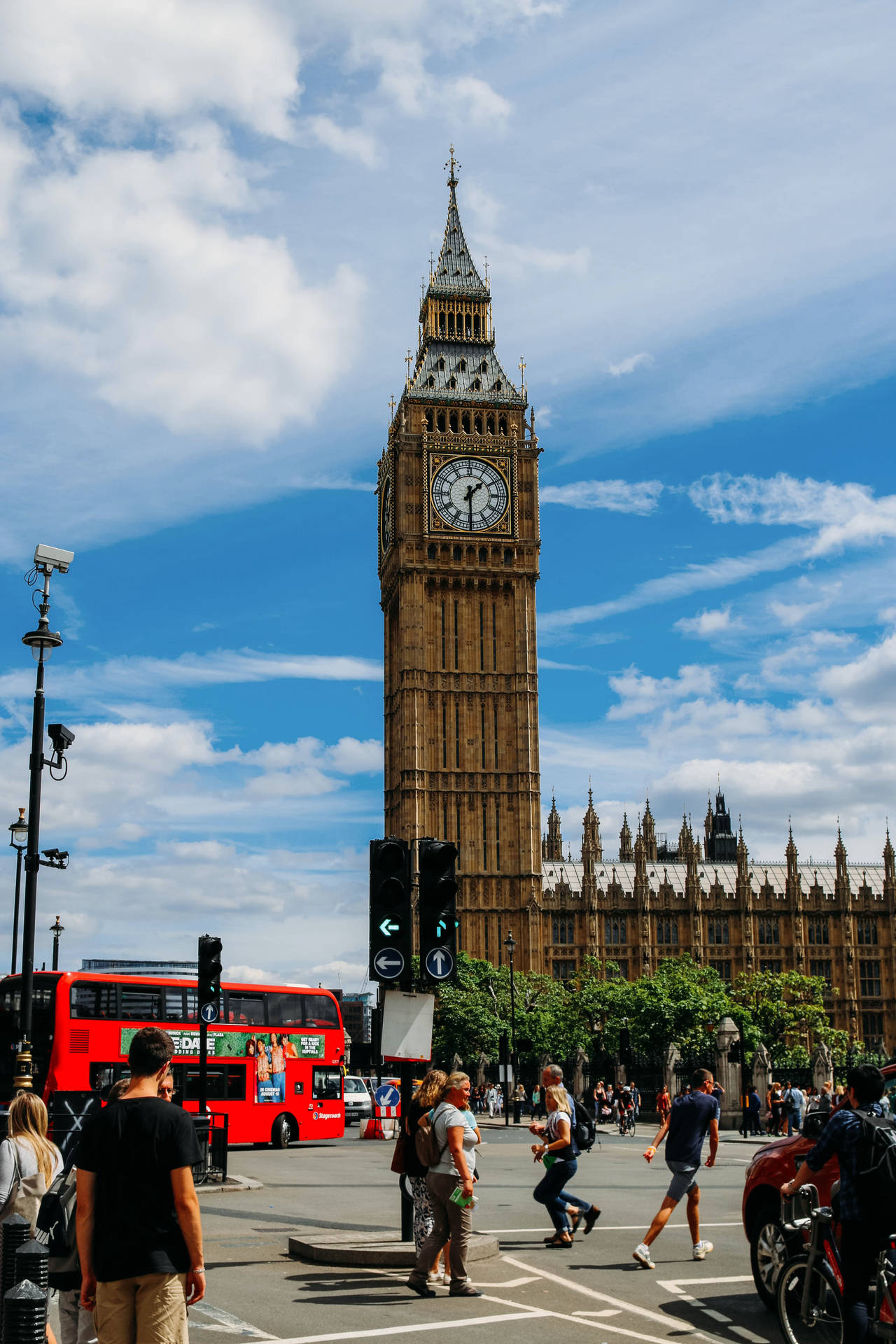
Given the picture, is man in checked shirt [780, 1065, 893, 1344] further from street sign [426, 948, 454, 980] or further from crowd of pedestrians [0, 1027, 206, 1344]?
street sign [426, 948, 454, 980]

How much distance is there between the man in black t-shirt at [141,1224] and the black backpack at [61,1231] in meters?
1.07

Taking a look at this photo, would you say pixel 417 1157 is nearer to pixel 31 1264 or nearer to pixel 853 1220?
pixel 853 1220

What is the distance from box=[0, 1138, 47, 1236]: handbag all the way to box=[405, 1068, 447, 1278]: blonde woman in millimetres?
3748

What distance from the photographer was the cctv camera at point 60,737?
68.5 feet

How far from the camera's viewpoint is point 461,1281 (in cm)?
1066

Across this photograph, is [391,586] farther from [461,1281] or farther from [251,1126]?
[461,1281]

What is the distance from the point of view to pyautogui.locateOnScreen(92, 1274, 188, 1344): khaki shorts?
19.1 feet

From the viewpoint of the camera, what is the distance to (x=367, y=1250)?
12.0 m

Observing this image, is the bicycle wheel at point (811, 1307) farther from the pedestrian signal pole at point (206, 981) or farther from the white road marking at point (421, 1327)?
the pedestrian signal pole at point (206, 981)

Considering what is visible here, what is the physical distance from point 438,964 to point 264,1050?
66.7ft

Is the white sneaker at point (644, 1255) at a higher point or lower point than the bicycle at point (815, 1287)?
lower

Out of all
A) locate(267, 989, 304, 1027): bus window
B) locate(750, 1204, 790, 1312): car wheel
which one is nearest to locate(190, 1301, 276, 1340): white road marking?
locate(750, 1204, 790, 1312): car wheel

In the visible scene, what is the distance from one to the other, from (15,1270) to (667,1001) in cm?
6127

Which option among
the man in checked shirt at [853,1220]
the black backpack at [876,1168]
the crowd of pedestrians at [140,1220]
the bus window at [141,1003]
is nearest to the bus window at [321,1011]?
the bus window at [141,1003]
